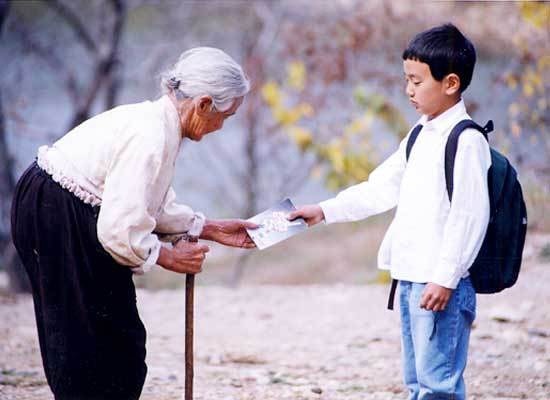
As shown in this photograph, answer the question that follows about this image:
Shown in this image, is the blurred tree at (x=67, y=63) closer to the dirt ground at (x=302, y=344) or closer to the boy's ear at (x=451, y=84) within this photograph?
the dirt ground at (x=302, y=344)

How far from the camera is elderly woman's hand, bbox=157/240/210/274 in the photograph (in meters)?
3.41

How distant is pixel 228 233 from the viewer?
3.92m

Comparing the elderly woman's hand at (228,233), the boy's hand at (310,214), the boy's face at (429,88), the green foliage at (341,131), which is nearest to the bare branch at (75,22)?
the green foliage at (341,131)

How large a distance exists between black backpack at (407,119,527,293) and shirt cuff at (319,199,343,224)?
0.63 m

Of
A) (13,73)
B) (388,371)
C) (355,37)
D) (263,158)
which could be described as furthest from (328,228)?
(388,371)

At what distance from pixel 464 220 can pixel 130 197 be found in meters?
1.10

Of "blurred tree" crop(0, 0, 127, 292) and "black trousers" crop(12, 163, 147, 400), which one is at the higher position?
"blurred tree" crop(0, 0, 127, 292)

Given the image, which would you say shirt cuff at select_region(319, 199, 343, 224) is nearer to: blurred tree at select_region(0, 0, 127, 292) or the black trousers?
the black trousers

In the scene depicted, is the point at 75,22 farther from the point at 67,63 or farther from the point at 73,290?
the point at 73,290

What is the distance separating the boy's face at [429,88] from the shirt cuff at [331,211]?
1.87 ft

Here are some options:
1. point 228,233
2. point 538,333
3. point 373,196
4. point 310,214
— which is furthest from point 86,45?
point 373,196

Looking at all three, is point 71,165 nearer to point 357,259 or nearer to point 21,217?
point 21,217

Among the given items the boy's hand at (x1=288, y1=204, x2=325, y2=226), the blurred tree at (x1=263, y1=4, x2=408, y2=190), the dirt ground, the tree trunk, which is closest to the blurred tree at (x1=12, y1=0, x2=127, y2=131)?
the tree trunk

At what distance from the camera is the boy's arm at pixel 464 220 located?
322 cm
